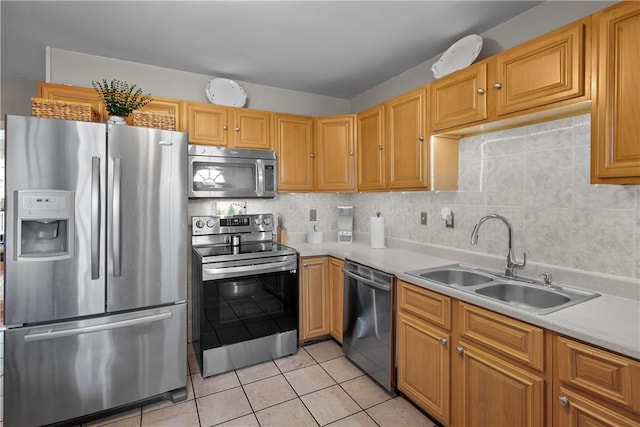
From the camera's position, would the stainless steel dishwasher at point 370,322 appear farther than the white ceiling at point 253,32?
Yes

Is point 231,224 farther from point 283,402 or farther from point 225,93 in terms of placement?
point 283,402

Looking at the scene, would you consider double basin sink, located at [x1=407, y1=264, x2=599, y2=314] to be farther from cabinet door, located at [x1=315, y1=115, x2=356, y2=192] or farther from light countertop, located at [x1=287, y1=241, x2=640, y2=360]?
cabinet door, located at [x1=315, y1=115, x2=356, y2=192]

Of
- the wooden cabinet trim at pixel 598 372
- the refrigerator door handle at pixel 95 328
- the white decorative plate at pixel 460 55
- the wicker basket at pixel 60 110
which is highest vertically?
the white decorative plate at pixel 460 55

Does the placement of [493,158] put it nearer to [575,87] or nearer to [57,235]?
[575,87]

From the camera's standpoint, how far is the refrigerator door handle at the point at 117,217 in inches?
76.7

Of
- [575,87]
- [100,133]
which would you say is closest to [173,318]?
[100,133]

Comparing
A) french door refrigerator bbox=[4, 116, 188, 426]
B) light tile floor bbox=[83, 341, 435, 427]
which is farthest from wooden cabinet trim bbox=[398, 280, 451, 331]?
french door refrigerator bbox=[4, 116, 188, 426]

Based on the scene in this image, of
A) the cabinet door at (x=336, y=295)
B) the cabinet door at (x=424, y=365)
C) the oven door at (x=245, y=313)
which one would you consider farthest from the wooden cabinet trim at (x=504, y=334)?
the oven door at (x=245, y=313)

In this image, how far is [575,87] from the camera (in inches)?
58.6

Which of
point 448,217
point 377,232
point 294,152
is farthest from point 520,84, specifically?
point 294,152

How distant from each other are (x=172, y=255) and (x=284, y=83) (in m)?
2.10

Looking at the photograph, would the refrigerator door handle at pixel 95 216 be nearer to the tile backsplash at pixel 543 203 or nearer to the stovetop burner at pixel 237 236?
the stovetop burner at pixel 237 236

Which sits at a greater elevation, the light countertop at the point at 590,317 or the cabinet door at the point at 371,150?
the cabinet door at the point at 371,150

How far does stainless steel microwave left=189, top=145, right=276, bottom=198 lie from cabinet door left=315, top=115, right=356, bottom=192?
1.71ft
